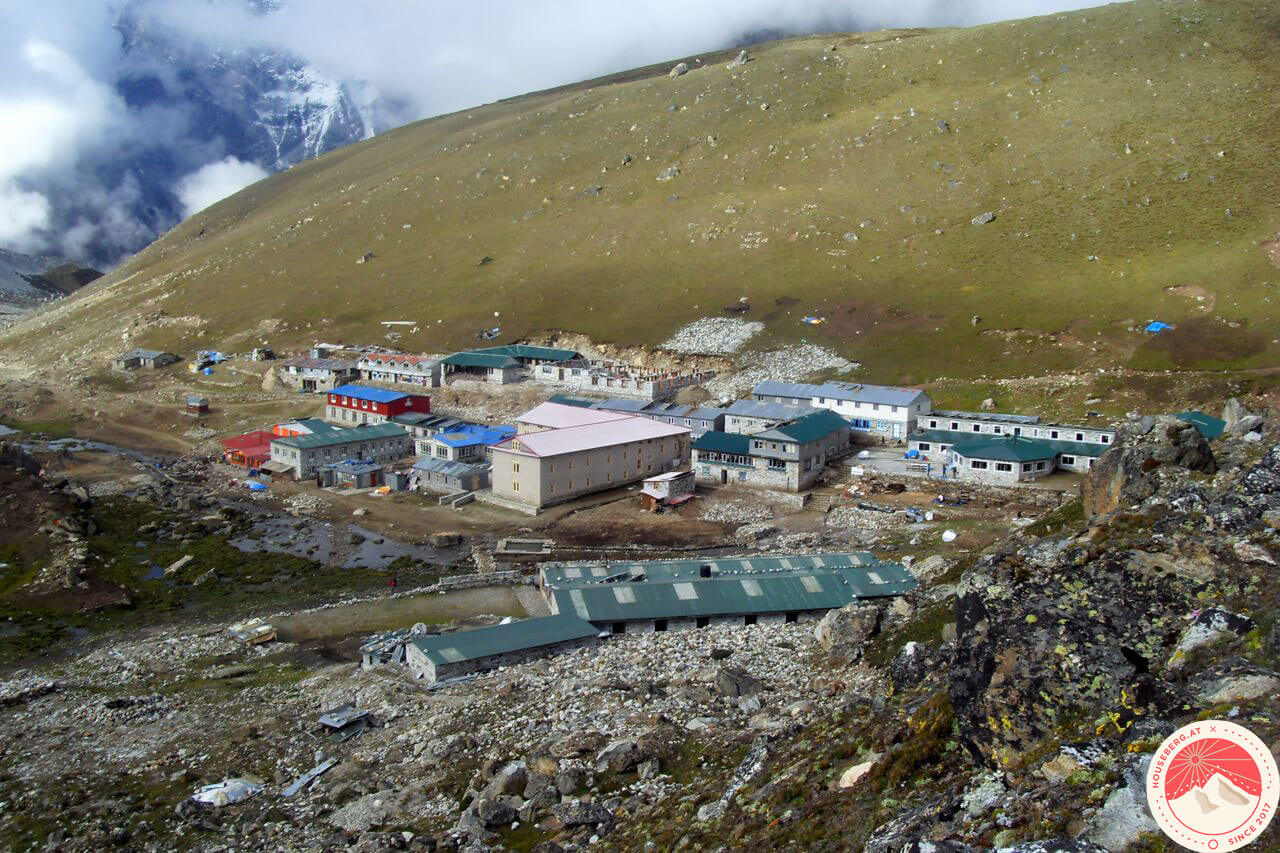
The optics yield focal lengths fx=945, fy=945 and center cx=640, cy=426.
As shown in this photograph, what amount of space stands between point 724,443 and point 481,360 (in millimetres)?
33990

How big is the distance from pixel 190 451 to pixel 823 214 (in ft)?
241

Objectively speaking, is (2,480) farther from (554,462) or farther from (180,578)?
(554,462)

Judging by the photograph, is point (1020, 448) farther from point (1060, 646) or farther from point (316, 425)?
point (316, 425)

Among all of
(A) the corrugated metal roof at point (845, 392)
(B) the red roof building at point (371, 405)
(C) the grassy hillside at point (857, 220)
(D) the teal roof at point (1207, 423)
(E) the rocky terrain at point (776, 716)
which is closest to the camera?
(E) the rocky terrain at point (776, 716)

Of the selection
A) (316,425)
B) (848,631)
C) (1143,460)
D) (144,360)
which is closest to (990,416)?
(848,631)

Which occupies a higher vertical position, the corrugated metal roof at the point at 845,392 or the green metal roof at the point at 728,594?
the corrugated metal roof at the point at 845,392

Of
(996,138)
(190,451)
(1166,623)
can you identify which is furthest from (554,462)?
(996,138)

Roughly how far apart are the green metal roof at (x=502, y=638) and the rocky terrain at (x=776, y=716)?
115 cm

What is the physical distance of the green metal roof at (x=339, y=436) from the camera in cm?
7088

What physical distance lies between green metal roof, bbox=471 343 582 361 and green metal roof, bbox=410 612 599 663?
188ft

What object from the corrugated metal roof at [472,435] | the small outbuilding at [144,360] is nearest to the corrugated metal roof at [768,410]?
the corrugated metal roof at [472,435]

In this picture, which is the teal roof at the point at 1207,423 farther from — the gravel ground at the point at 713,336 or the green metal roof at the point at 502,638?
the gravel ground at the point at 713,336

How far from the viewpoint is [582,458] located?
63375 millimetres

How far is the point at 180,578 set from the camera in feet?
163
